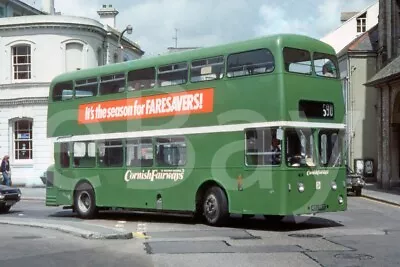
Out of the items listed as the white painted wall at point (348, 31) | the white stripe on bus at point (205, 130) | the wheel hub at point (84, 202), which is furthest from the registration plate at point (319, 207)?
the white painted wall at point (348, 31)

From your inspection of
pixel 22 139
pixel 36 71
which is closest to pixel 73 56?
pixel 36 71

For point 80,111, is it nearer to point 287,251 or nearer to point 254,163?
point 254,163

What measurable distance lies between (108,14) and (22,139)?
12702mm

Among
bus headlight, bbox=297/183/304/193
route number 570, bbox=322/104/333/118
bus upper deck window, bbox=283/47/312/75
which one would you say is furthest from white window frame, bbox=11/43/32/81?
bus headlight, bbox=297/183/304/193

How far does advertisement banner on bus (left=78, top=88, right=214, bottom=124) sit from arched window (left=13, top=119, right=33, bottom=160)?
59.4 ft

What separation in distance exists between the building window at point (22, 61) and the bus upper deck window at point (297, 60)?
24988 mm

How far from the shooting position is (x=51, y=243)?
13.4 m

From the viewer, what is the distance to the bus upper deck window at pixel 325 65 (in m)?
15.8

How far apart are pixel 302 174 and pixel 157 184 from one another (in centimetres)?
450

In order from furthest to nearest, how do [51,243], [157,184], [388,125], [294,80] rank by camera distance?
[388,125] → [157,184] → [294,80] → [51,243]

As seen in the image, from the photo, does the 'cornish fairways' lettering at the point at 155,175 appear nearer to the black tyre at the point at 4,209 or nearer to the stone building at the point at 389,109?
the black tyre at the point at 4,209

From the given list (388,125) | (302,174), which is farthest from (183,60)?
(388,125)

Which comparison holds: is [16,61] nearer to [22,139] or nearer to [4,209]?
[22,139]

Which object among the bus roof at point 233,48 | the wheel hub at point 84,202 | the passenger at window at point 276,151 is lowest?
the wheel hub at point 84,202
